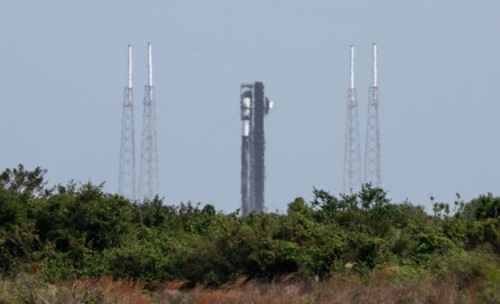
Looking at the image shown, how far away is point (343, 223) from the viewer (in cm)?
3175

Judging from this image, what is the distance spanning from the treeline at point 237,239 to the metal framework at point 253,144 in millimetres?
82472

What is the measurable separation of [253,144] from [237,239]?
3677 inches

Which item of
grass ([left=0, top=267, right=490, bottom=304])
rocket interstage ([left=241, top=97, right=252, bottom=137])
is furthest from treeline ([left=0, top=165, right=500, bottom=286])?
rocket interstage ([left=241, top=97, right=252, bottom=137])

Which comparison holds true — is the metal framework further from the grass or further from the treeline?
the grass

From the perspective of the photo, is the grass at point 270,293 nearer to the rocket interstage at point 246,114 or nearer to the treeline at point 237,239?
the treeline at point 237,239

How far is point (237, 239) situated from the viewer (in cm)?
2902

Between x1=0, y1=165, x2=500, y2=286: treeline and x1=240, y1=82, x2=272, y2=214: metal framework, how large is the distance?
82.5 metres

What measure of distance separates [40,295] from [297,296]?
13.8ft

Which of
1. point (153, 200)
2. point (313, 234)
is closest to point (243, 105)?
point (153, 200)

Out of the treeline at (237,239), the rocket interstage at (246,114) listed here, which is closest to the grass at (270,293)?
the treeline at (237,239)

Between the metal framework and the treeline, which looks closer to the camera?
the treeline

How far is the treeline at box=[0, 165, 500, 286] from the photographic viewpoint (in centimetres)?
2825

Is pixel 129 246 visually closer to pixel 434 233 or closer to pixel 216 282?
pixel 216 282

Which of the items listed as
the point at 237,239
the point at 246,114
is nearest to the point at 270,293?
the point at 237,239
